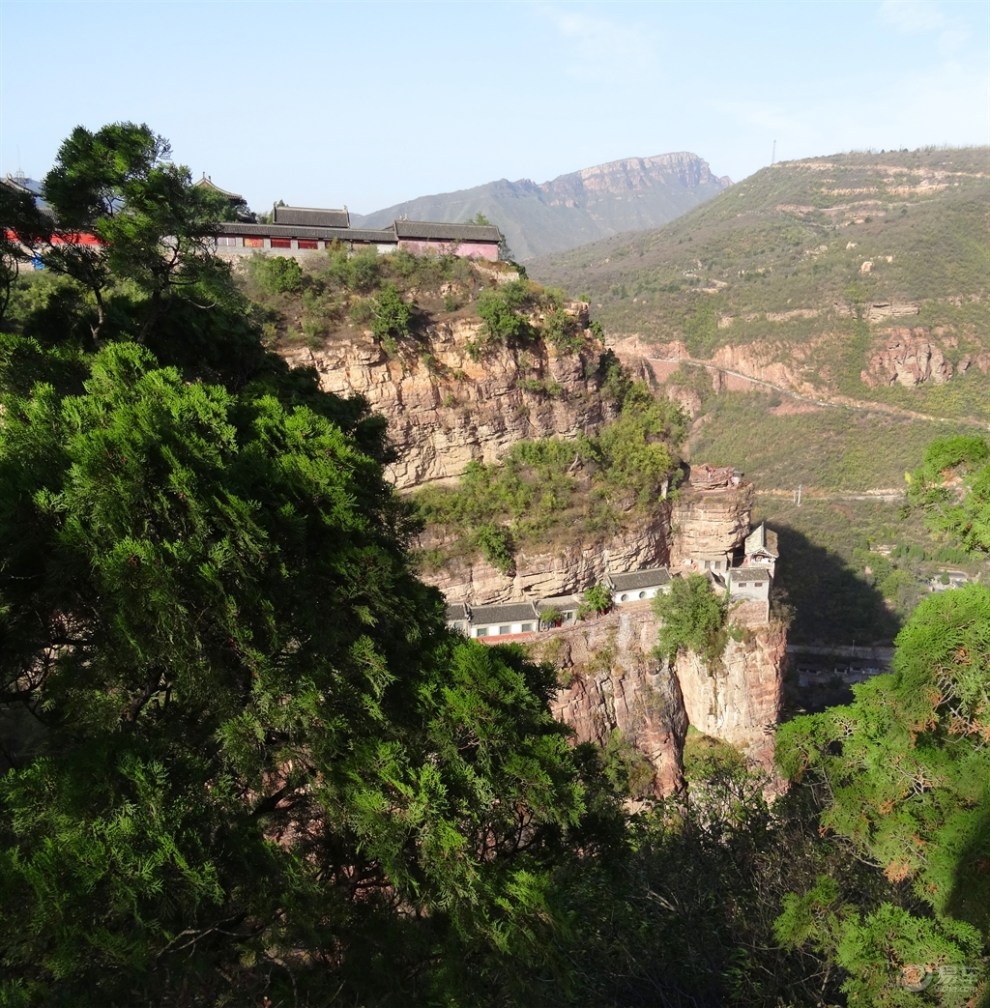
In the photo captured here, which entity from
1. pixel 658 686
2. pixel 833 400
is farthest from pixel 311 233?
pixel 833 400

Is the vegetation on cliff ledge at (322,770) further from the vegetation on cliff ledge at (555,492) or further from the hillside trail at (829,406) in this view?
the hillside trail at (829,406)

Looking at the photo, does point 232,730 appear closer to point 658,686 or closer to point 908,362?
point 658,686

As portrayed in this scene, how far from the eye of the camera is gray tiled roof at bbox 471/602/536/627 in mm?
19766

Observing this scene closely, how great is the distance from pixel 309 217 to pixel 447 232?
588 centimetres

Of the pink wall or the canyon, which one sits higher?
the pink wall

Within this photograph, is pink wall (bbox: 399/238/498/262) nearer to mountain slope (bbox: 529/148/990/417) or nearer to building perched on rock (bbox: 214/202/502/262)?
building perched on rock (bbox: 214/202/502/262)

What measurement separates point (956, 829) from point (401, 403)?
18027 millimetres

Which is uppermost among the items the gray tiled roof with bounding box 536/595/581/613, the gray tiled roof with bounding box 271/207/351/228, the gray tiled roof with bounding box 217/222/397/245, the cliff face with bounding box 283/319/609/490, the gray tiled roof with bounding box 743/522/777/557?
the gray tiled roof with bounding box 271/207/351/228

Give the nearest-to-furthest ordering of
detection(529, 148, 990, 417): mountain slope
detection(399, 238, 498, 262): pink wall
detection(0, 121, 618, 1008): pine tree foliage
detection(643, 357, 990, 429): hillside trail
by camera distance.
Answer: detection(0, 121, 618, 1008): pine tree foliage → detection(399, 238, 498, 262): pink wall → detection(643, 357, 990, 429): hillside trail → detection(529, 148, 990, 417): mountain slope

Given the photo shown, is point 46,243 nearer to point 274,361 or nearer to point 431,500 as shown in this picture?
point 274,361

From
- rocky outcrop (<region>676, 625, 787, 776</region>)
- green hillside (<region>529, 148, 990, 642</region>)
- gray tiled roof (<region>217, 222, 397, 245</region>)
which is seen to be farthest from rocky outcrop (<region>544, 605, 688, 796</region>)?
green hillside (<region>529, 148, 990, 642</region>)

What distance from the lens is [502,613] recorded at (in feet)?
65.6

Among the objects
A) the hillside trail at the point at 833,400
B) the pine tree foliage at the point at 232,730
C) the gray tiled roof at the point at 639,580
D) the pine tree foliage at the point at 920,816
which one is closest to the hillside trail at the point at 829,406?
the hillside trail at the point at 833,400

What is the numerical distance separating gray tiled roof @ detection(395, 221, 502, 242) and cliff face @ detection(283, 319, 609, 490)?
695 cm
